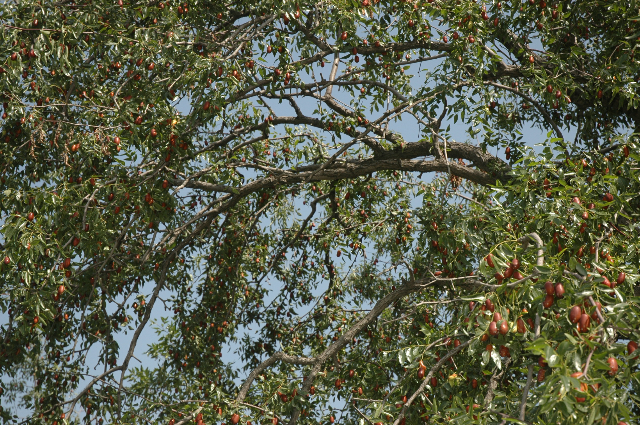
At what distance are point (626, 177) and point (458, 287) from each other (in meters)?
1.15

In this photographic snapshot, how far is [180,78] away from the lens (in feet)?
12.2

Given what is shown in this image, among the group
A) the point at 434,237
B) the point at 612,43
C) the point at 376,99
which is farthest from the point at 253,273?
the point at 612,43

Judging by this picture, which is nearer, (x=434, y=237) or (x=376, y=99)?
(x=434, y=237)

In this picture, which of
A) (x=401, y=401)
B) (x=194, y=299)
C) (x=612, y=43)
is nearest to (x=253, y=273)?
(x=194, y=299)

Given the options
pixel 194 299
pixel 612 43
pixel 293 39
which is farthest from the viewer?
pixel 194 299

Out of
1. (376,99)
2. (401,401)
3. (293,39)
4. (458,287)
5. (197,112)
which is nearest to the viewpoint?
(401,401)

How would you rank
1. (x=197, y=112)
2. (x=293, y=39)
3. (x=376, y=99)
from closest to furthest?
(x=197, y=112)
(x=293, y=39)
(x=376, y=99)

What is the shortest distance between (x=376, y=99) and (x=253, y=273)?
2000 millimetres

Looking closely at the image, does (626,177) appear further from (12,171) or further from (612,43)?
(12,171)

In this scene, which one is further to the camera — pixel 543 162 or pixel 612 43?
pixel 612 43

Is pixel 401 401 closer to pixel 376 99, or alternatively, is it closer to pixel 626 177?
pixel 626 177

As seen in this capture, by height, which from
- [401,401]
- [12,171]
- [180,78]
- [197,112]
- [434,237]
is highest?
[12,171]

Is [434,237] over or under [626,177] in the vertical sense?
over

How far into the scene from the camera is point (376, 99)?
5.28m
